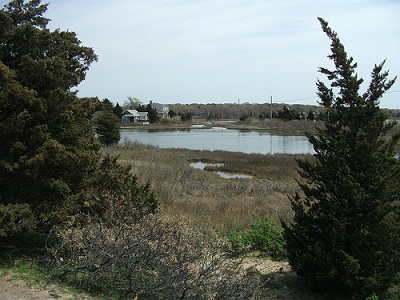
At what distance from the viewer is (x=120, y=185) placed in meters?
8.30

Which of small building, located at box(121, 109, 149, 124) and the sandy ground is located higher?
small building, located at box(121, 109, 149, 124)

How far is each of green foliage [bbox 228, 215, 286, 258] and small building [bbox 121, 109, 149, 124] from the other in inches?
3785

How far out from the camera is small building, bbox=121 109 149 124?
104500 millimetres

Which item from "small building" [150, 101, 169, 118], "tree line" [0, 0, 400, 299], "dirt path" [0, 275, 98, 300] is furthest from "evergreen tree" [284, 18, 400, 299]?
"small building" [150, 101, 169, 118]

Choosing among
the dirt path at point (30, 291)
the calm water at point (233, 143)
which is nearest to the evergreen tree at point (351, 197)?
the dirt path at point (30, 291)

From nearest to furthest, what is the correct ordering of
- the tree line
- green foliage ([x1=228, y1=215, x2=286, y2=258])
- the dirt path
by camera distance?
the dirt path, the tree line, green foliage ([x1=228, y1=215, x2=286, y2=258])

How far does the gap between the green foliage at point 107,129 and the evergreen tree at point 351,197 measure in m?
28.7

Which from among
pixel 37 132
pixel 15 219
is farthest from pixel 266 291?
pixel 37 132

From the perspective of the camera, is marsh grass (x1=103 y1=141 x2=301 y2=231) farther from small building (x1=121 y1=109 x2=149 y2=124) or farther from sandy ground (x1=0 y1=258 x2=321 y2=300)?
small building (x1=121 y1=109 x2=149 y2=124)

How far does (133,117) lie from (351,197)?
10137cm

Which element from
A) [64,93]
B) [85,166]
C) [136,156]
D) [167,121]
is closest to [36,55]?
Result: [64,93]

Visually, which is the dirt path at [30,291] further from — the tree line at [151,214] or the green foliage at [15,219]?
the green foliage at [15,219]

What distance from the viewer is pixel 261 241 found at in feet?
31.1

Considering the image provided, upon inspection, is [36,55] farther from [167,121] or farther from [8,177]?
[167,121]
